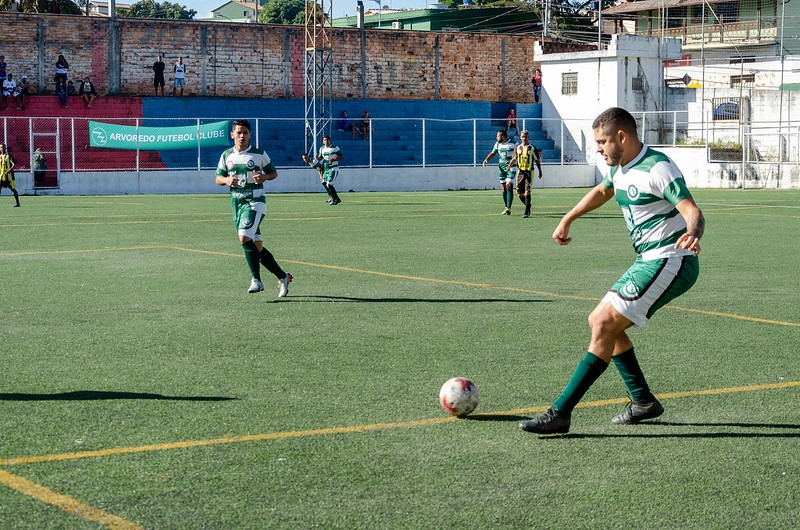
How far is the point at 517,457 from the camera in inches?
227

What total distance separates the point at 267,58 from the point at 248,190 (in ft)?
136

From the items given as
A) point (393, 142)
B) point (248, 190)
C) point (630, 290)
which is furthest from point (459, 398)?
point (393, 142)

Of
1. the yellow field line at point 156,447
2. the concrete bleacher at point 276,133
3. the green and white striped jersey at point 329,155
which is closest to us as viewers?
the yellow field line at point 156,447

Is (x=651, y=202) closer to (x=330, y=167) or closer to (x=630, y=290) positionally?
(x=630, y=290)

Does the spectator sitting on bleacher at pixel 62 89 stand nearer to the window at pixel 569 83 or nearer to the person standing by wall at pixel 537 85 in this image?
the person standing by wall at pixel 537 85

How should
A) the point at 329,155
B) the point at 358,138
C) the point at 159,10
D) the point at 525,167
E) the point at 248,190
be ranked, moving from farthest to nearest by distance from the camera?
the point at 159,10 → the point at 358,138 → the point at 329,155 → the point at 525,167 → the point at 248,190

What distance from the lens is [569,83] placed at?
171 feet

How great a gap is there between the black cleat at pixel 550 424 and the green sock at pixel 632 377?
517 mm

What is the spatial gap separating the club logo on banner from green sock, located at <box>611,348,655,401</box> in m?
35.3

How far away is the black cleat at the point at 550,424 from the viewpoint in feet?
20.1

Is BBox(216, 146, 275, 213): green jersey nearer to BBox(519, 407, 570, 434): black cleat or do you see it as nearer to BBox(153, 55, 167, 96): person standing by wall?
BBox(519, 407, 570, 434): black cleat

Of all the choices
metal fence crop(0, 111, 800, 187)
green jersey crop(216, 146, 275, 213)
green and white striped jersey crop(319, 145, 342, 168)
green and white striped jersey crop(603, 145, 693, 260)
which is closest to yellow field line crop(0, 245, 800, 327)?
green jersey crop(216, 146, 275, 213)

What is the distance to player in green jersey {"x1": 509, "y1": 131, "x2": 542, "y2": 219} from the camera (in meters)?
25.5

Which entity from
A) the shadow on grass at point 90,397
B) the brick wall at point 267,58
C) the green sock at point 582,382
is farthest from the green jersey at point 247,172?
the brick wall at point 267,58
